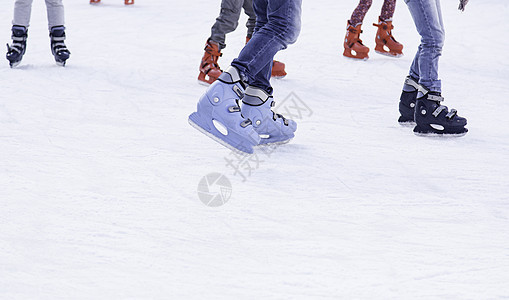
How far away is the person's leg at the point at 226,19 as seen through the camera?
2801 mm

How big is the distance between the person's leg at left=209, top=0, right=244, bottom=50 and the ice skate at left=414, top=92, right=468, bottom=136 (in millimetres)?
1051

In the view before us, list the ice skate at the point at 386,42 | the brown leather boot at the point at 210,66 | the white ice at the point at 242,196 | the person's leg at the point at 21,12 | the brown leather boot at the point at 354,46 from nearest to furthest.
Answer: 1. the white ice at the point at 242,196
2. the brown leather boot at the point at 210,66
3. the person's leg at the point at 21,12
4. the brown leather boot at the point at 354,46
5. the ice skate at the point at 386,42

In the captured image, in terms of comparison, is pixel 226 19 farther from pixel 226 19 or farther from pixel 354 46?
pixel 354 46

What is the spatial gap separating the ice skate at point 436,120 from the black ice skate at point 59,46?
1.74 meters

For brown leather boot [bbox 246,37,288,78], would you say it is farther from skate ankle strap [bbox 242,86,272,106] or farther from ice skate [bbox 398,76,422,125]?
skate ankle strap [bbox 242,86,272,106]

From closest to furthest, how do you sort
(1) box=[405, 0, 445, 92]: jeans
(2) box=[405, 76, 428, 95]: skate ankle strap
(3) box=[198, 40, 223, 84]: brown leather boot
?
(1) box=[405, 0, 445, 92]: jeans → (2) box=[405, 76, 428, 95]: skate ankle strap → (3) box=[198, 40, 223, 84]: brown leather boot

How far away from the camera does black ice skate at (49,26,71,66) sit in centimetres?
296

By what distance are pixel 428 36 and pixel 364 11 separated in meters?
1.50

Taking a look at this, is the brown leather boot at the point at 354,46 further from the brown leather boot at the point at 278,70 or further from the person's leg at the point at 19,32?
the person's leg at the point at 19,32

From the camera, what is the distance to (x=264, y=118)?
1.87 m

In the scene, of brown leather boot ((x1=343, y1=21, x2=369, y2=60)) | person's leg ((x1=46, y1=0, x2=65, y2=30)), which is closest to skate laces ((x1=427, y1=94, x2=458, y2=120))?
brown leather boot ((x1=343, y1=21, x2=369, y2=60))

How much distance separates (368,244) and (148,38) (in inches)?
117

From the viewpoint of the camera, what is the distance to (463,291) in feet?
3.59

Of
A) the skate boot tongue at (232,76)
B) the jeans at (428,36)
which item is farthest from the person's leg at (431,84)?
the skate boot tongue at (232,76)
